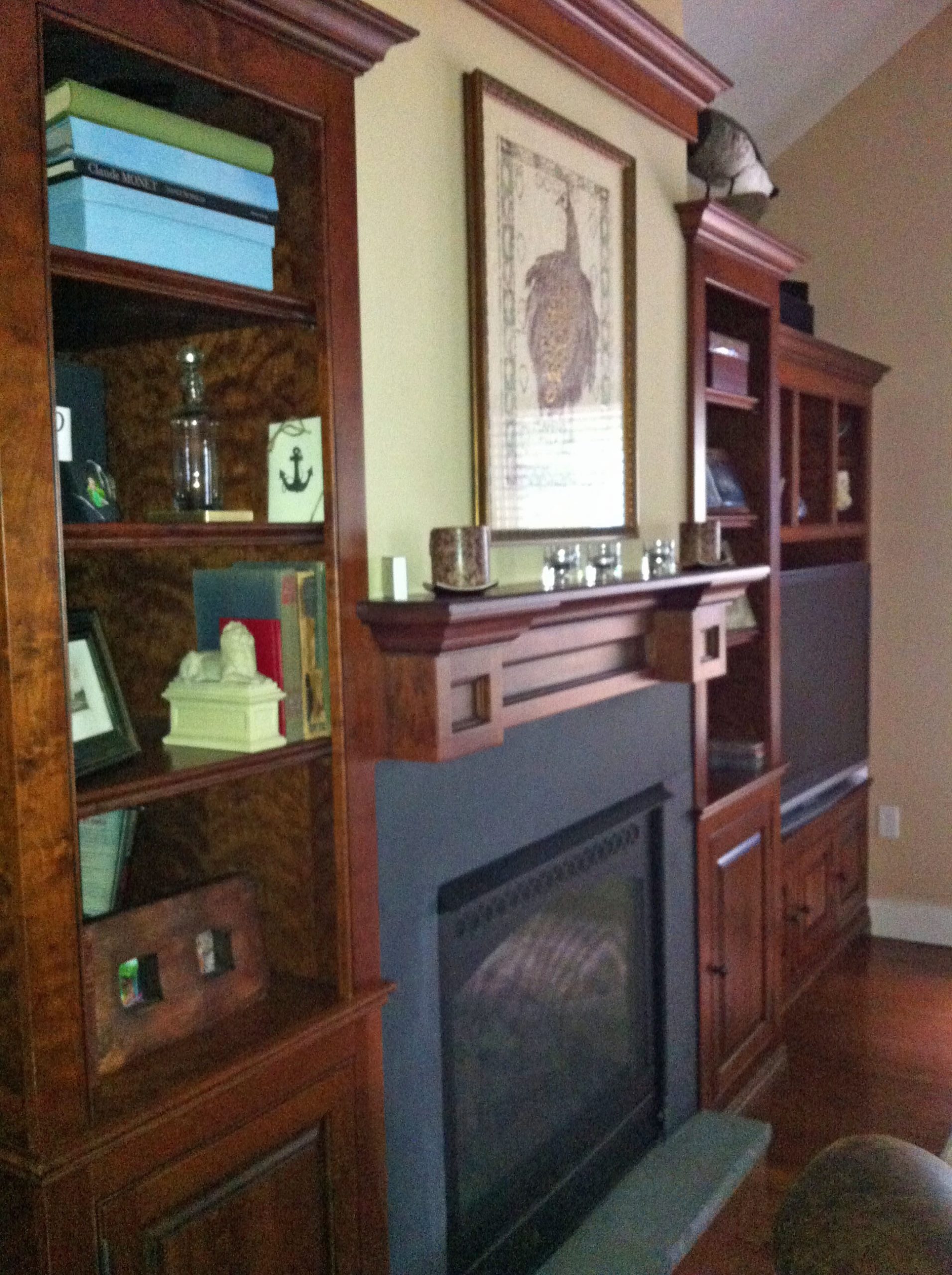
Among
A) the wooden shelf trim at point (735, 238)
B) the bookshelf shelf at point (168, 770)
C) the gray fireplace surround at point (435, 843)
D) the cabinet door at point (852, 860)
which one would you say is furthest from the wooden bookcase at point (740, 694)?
the bookshelf shelf at point (168, 770)

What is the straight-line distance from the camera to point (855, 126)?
428 centimetres

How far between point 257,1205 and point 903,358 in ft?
12.5

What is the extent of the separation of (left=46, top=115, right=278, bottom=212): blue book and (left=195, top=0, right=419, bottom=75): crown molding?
0.56ft

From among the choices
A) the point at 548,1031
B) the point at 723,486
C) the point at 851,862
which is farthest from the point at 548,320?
the point at 851,862

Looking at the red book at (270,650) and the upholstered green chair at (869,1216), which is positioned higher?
the red book at (270,650)

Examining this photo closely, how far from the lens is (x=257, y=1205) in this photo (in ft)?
4.94

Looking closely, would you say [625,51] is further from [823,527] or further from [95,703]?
[823,527]

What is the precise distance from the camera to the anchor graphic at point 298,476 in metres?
1.63

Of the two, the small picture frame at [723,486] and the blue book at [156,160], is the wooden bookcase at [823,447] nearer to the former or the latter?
the small picture frame at [723,486]

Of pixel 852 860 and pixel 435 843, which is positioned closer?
pixel 435 843

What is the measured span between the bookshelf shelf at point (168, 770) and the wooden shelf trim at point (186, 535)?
267 millimetres

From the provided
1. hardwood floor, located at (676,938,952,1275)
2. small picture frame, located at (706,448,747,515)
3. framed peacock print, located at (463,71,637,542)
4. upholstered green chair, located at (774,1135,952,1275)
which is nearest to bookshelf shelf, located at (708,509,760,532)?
small picture frame, located at (706,448,747,515)

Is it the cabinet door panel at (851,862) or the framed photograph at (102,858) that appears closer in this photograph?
the framed photograph at (102,858)

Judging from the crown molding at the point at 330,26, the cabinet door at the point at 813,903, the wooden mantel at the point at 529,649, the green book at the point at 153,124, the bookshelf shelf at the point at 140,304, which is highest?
the crown molding at the point at 330,26
